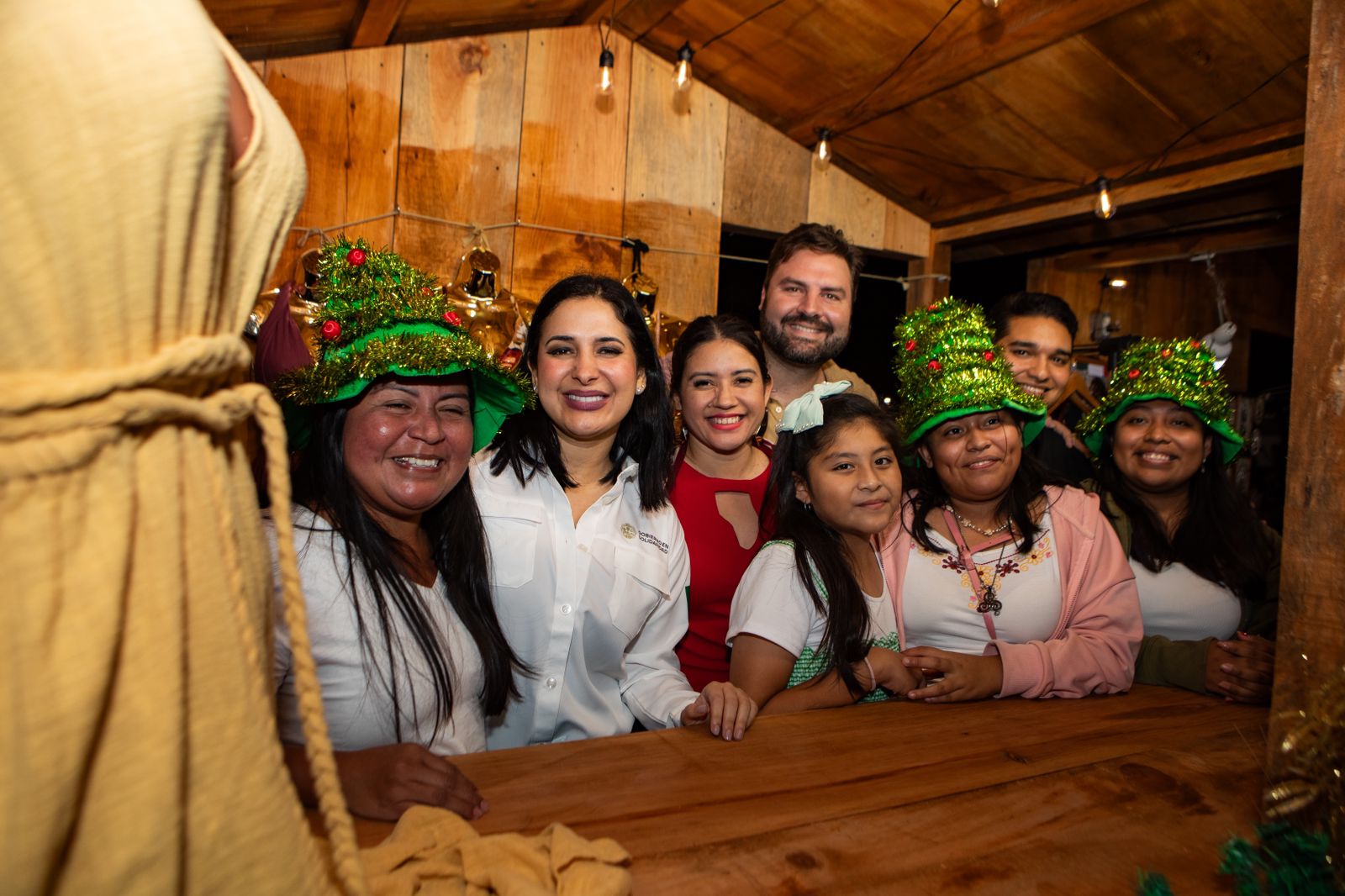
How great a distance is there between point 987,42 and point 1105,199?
108 centimetres

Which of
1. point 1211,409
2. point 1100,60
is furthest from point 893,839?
point 1100,60

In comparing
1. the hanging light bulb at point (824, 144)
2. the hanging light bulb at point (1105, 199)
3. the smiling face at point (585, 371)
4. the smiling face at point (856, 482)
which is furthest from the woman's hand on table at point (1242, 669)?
the hanging light bulb at point (824, 144)

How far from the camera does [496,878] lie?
877 millimetres

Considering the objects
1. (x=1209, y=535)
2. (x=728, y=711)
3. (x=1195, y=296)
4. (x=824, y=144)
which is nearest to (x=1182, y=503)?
(x=1209, y=535)

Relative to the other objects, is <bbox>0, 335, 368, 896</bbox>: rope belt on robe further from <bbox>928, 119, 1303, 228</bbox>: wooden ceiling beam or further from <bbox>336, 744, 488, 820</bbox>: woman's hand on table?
<bbox>928, 119, 1303, 228</bbox>: wooden ceiling beam

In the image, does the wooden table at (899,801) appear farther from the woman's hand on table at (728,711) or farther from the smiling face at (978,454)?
the smiling face at (978,454)

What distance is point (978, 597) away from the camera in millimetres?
2080

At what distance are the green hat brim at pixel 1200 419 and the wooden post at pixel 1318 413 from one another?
1494 millimetres

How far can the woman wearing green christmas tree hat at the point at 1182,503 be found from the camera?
231 centimetres

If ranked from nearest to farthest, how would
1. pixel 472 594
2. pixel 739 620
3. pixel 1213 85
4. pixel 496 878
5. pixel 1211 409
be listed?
pixel 496 878 < pixel 472 594 < pixel 739 620 < pixel 1211 409 < pixel 1213 85

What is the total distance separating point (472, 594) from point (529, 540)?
30 cm

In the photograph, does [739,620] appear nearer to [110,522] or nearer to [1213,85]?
[110,522]

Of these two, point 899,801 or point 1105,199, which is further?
point 1105,199

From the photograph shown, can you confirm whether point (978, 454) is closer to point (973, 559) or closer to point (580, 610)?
point (973, 559)
